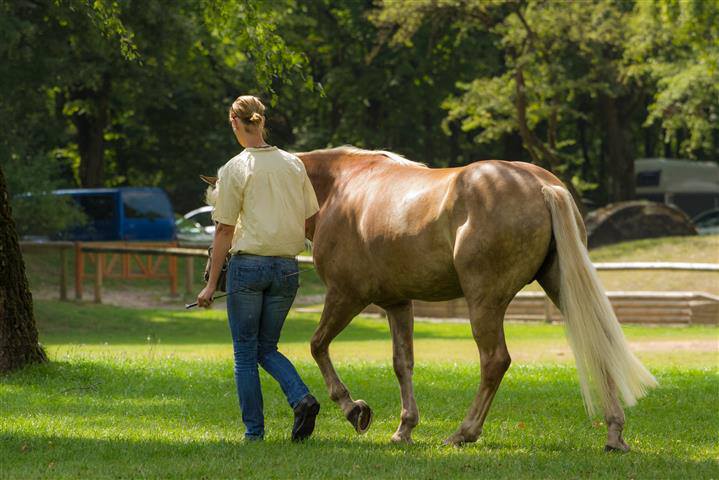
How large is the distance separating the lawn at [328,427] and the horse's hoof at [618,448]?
65mm

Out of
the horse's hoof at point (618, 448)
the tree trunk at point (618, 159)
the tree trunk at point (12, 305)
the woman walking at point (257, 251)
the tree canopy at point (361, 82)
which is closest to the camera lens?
the horse's hoof at point (618, 448)

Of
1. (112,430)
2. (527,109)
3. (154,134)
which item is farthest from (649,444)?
(154,134)

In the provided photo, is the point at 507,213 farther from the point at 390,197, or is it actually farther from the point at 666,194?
the point at 666,194

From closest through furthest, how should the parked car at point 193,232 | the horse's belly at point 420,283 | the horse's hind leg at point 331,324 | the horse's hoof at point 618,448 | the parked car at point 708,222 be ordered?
the horse's hoof at point 618,448 → the horse's belly at point 420,283 → the horse's hind leg at point 331,324 → the parked car at point 193,232 → the parked car at point 708,222

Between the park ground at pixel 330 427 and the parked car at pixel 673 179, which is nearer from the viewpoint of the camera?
the park ground at pixel 330 427

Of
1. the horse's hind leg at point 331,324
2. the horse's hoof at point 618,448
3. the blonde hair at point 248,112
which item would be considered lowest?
the horse's hoof at point 618,448

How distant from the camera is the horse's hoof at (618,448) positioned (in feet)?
24.4

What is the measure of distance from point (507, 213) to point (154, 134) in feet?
133

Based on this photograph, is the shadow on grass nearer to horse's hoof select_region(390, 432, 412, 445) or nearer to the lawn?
the lawn

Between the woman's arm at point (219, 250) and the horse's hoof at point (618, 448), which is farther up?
the woman's arm at point (219, 250)

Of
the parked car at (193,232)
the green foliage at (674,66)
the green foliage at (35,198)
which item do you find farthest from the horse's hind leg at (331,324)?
the parked car at (193,232)

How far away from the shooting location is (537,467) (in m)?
6.91

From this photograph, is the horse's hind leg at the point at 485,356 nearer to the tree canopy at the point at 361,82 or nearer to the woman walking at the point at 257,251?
the woman walking at the point at 257,251

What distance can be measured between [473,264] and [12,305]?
210 inches
